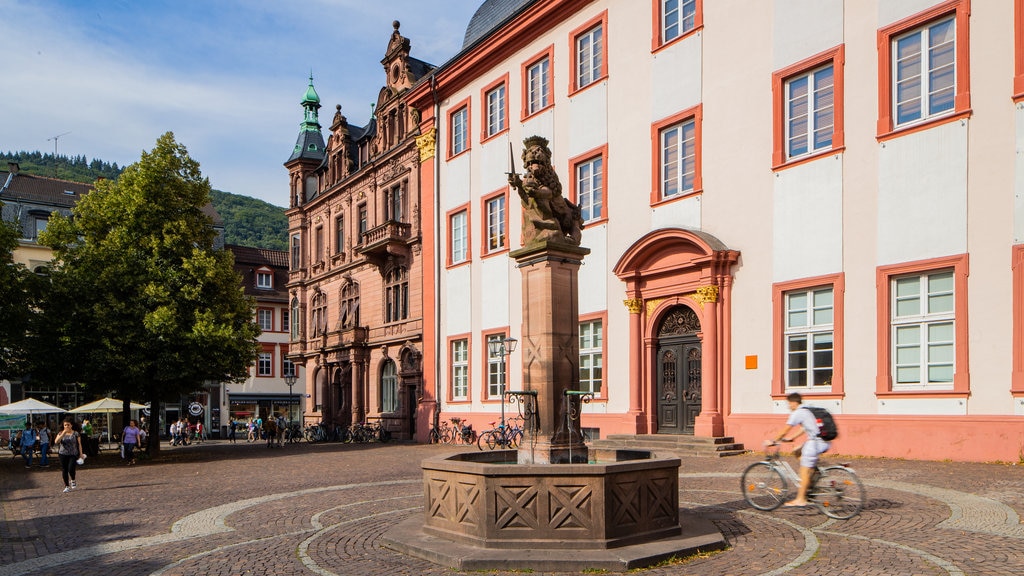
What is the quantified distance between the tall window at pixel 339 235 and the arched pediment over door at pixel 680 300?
2280 centimetres

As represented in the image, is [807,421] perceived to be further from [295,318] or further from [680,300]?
[295,318]

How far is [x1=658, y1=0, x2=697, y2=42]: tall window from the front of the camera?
21250 millimetres

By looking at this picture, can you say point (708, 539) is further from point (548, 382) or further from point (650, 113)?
point (650, 113)

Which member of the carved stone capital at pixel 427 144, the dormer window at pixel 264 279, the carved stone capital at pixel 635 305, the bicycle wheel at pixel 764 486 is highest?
the carved stone capital at pixel 427 144

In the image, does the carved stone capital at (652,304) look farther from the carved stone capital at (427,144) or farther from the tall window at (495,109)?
the carved stone capital at (427,144)

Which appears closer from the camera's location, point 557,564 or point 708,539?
point 557,564

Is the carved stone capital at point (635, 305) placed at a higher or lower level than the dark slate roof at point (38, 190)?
lower

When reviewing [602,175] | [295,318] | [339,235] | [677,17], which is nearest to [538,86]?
[602,175]

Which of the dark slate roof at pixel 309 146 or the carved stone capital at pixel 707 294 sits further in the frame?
the dark slate roof at pixel 309 146

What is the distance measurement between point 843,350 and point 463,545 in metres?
11.2

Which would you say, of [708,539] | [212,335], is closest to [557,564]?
[708,539]

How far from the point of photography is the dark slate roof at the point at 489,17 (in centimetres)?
2830

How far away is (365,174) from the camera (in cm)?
3878

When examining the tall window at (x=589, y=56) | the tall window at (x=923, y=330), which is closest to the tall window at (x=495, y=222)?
the tall window at (x=589, y=56)
